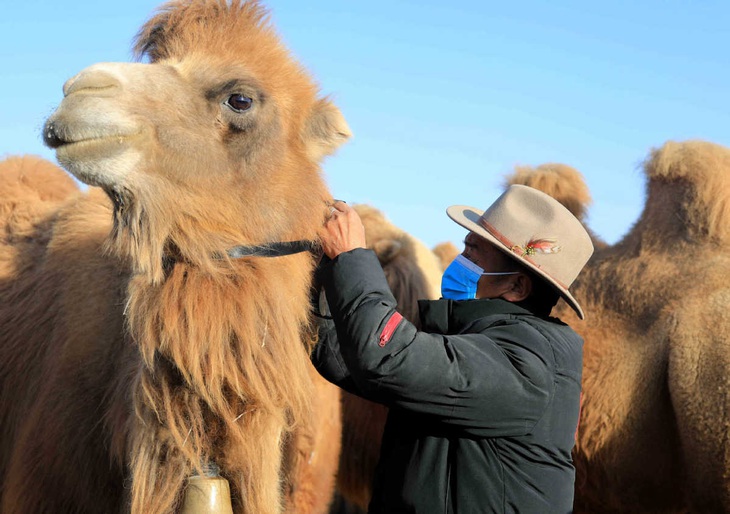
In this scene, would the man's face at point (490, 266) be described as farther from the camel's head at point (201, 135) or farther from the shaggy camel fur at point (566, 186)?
the shaggy camel fur at point (566, 186)

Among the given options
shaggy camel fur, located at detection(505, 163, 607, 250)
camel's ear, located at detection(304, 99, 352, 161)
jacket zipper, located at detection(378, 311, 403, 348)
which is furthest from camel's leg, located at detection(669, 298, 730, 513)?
jacket zipper, located at detection(378, 311, 403, 348)

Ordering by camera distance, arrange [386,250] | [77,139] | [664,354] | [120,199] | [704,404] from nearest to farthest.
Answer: [77,139] < [120,199] < [704,404] < [664,354] < [386,250]

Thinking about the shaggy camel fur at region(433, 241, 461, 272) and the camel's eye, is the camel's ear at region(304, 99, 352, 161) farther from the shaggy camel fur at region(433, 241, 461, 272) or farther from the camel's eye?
the shaggy camel fur at region(433, 241, 461, 272)

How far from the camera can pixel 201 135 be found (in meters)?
2.94

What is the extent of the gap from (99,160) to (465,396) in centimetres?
134

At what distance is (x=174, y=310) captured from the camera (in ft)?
9.12

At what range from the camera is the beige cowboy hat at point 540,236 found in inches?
112

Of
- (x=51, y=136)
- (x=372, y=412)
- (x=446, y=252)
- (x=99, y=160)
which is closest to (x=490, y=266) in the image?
(x=99, y=160)

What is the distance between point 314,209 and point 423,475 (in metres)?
1.03

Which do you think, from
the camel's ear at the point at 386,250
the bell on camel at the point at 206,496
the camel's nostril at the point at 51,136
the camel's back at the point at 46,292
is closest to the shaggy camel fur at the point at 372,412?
the camel's ear at the point at 386,250

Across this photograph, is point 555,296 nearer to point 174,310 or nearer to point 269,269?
point 269,269

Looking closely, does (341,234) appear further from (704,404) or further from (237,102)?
(704,404)

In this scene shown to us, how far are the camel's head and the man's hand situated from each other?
18 centimetres

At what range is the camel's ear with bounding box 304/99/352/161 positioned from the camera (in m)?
3.32
